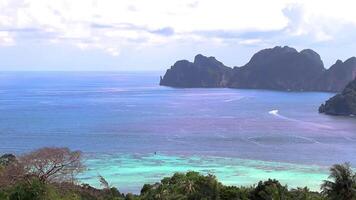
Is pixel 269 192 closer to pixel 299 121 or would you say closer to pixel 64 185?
pixel 64 185

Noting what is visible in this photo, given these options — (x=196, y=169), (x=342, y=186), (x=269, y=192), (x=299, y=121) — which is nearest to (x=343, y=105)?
(x=299, y=121)

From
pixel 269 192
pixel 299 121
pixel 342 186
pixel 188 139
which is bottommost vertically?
pixel 188 139

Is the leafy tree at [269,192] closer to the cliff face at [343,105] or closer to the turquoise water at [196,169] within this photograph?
the turquoise water at [196,169]

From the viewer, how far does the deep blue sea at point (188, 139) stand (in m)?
60.3

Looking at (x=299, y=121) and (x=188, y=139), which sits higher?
(x=299, y=121)

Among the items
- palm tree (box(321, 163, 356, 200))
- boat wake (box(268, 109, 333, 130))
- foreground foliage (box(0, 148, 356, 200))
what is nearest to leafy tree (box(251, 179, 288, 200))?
foreground foliage (box(0, 148, 356, 200))

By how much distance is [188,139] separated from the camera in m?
81.8

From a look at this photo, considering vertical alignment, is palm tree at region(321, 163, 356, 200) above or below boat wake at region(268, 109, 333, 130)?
above

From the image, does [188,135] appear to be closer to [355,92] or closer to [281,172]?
[281,172]

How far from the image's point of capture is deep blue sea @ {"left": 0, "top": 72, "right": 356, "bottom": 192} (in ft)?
198

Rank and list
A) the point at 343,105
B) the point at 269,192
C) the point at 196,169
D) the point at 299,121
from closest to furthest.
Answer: the point at 269,192, the point at 196,169, the point at 299,121, the point at 343,105

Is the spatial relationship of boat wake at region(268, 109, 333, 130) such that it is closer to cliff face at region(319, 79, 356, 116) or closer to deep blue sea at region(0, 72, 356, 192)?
deep blue sea at region(0, 72, 356, 192)

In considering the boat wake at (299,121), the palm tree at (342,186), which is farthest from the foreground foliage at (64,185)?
the boat wake at (299,121)

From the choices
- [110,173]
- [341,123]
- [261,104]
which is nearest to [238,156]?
[110,173]
